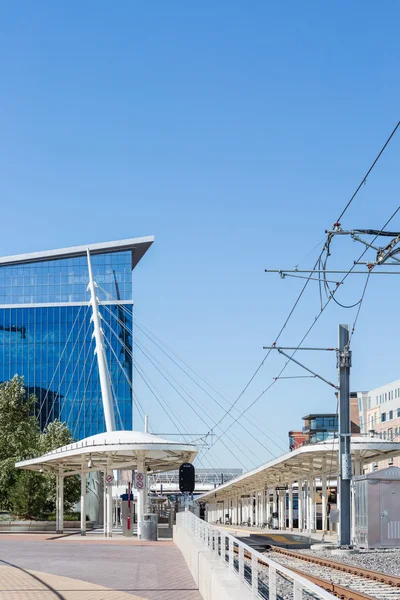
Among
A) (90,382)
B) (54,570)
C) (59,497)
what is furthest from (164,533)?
(90,382)

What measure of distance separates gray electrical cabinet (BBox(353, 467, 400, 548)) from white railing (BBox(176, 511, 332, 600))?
41.3 feet

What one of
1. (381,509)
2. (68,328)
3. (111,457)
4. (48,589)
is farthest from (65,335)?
(48,589)

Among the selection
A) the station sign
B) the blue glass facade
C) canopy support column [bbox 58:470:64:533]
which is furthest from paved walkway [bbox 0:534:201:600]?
the blue glass facade

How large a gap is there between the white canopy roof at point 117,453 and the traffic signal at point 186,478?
8.74 m

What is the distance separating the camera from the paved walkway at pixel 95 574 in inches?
623

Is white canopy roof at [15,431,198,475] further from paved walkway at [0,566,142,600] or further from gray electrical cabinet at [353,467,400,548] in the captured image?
paved walkway at [0,566,142,600]

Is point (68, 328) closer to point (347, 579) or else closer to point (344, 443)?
point (344, 443)

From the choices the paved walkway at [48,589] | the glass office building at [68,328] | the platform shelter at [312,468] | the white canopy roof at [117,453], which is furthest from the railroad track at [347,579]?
the glass office building at [68,328]

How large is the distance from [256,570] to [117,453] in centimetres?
3468

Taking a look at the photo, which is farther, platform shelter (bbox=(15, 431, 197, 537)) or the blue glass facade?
the blue glass facade

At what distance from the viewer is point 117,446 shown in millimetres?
40656

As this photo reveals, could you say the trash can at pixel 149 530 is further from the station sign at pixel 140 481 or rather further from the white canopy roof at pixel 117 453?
the white canopy roof at pixel 117 453

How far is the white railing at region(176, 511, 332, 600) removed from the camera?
22.8 feet

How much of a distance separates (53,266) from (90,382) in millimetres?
15914
